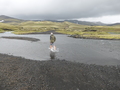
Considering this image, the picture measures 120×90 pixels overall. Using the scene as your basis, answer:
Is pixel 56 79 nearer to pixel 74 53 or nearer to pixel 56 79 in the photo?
pixel 56 79

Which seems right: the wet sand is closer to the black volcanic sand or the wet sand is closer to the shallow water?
the black volcanic sand

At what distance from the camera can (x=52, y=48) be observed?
1001 inches

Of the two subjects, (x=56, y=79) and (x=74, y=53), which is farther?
(x=74, y=53)

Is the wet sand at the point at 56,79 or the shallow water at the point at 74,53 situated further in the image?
the shallow water at the point at 74,53

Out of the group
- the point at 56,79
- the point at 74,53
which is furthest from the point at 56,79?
the point at 74,53

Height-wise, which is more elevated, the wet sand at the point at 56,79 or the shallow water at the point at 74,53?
the wet sand at the point at 56,79

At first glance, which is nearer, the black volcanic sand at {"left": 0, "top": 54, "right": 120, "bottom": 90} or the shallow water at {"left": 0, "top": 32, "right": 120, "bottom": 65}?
the black volcanic sand at {"left": 0, "top": 54, "right": 120, "bottom": 90}

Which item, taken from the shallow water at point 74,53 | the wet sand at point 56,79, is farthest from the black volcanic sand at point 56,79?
the shallow water at point 74,53

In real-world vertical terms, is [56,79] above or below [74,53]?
above

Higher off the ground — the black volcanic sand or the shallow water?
the black volcanic sand

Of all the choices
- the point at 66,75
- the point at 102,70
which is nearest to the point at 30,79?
the point at 66,75

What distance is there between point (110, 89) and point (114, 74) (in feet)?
10.5

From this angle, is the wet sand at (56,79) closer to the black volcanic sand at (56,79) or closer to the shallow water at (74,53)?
the black volcanic sand at (56,79)

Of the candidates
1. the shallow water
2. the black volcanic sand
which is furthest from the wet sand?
the shallow water
